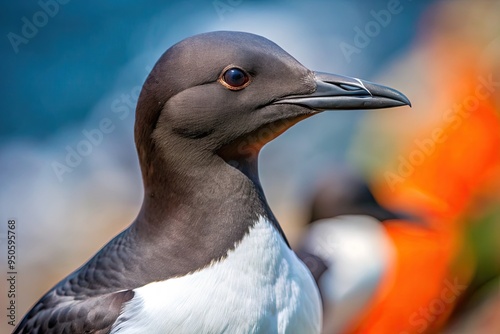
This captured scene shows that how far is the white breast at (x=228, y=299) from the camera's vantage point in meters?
1.72

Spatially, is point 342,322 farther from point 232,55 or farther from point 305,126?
point 232,55

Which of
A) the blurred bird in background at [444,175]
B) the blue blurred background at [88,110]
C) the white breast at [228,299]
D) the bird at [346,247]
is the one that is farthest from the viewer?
the blue blurred background at [88,110]

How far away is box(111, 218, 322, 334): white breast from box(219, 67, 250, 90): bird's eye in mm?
354

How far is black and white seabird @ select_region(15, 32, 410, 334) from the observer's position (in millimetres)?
1736

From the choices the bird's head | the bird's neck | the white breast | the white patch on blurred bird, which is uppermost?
the bird's head

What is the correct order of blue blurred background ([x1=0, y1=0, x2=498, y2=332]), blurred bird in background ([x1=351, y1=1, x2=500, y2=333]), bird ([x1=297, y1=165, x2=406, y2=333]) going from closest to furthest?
bird ([x1=297, y1=165, x2=406, y2=333]) → blurred bird in background ([x1=351, y1=1, x2=500, y2=333]) → blue blurred background ([x1=0, y1=0, x2=498, y2=332])

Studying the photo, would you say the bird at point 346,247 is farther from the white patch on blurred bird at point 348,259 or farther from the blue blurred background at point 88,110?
the blue blurred background at point 88,110

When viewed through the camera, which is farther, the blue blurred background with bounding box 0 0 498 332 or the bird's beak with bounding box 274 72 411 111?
the blue blurred background with bounding box 0 0 498 332

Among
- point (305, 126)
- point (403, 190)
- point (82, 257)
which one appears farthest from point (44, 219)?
point (403, 190)

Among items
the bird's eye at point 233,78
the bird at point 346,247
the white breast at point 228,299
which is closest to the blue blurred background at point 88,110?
the bird at point 346,247

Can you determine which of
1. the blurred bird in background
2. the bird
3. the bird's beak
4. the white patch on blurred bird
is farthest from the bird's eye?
the blurred bird in background

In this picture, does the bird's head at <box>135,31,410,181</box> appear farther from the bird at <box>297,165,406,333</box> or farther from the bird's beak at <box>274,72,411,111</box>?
the bird at <box>297,165,406,333</box>

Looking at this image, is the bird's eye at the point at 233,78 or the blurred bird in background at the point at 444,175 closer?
the bird's eye at the point at 233,78

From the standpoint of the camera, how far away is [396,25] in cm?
489
